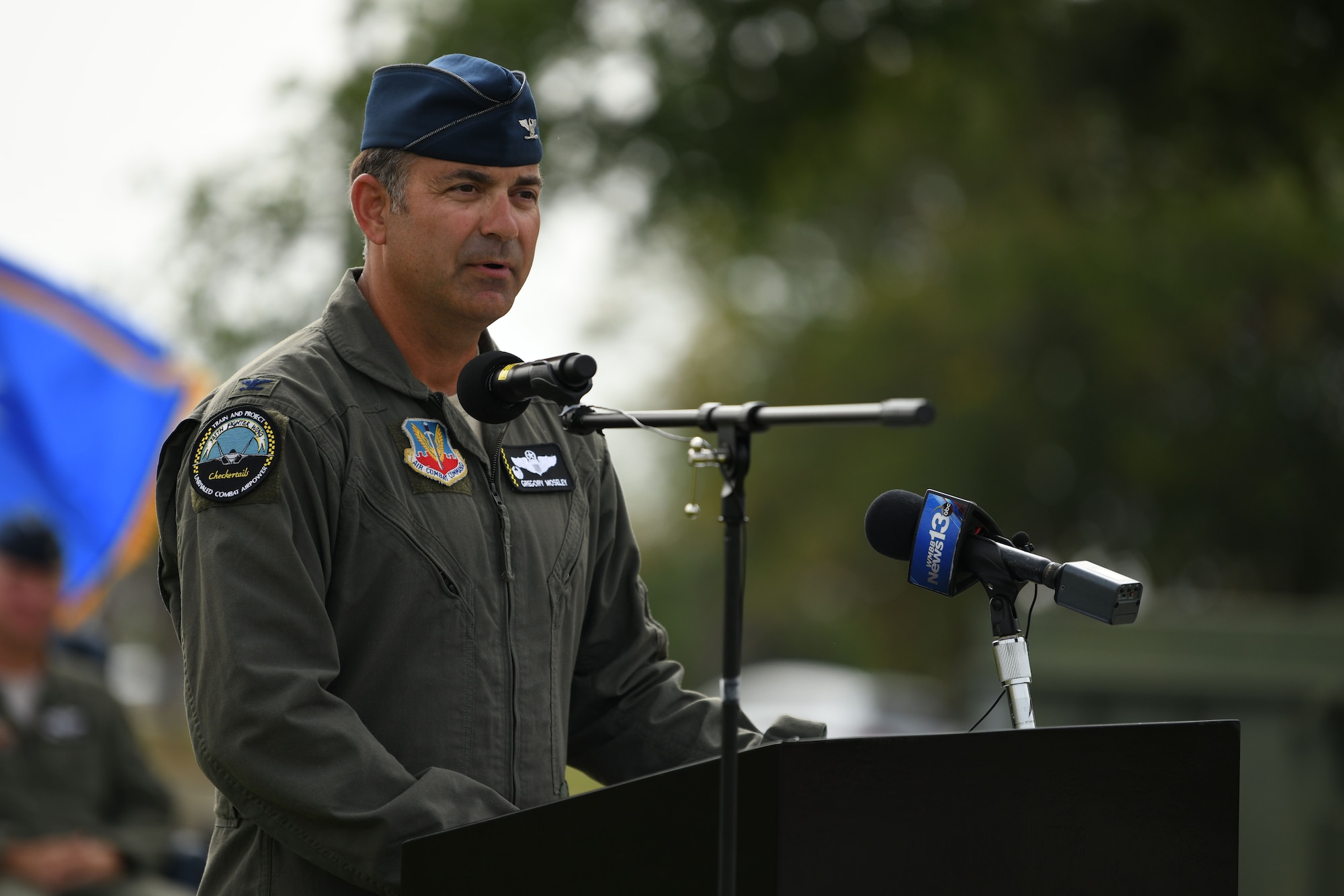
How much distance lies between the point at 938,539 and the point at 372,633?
2.93 ft

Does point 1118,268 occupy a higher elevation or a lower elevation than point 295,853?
higher

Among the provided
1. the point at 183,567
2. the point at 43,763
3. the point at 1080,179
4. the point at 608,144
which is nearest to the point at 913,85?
the point at 608,144

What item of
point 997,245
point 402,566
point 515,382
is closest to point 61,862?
point 402,566

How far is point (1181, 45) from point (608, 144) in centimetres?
350

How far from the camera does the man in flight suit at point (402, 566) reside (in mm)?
2164

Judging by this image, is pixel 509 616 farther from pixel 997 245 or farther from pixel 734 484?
pixel 997 245

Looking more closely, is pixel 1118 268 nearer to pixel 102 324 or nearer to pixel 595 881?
pixel 102 324

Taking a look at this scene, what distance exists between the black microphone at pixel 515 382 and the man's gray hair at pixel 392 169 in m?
0.44

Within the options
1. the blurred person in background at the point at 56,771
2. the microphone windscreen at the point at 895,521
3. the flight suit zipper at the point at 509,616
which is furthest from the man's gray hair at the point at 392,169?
the blurred person in background at the point at 56,771

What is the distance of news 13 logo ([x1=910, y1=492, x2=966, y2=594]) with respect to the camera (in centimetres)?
231

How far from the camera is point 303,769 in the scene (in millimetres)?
2135

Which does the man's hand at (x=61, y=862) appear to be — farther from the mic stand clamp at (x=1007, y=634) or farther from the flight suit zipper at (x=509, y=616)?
the mic stand clamp at (x=1007, y=634)

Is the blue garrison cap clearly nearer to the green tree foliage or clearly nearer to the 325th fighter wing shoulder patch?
the 325th fighter wing shoulder patch

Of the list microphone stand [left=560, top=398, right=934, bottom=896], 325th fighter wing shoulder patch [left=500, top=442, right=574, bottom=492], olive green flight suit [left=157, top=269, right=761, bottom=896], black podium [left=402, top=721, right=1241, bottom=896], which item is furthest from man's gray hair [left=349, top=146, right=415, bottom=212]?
black podium [left=402, top=721, right=1241, bottom=896]
